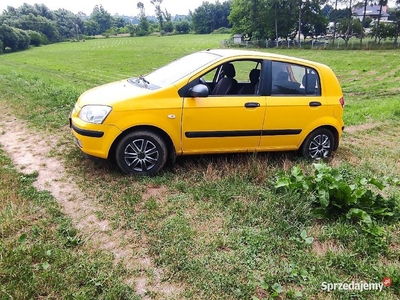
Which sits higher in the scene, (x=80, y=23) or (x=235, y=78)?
(x=80, y=23)

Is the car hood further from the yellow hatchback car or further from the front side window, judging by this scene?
the front side window

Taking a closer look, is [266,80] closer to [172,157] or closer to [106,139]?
[172,157]

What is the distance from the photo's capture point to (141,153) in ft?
15.2

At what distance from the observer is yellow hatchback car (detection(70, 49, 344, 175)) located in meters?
4.49

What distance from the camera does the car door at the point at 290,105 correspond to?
5082 mm

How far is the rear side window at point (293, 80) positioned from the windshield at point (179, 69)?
0.95 metres

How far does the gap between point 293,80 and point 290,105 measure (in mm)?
428

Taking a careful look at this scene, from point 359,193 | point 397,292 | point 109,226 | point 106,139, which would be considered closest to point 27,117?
point 106,139

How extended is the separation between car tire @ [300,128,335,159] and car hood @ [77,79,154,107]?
268 cm

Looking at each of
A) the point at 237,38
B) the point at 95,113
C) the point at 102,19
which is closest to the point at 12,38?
the point at 237,38

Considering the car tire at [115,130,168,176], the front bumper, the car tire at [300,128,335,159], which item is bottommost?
the car tire at [300,128,335,159]

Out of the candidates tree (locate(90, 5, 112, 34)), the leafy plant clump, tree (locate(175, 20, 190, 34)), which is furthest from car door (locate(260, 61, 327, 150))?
tree (locate(90, 5, 112, 34))

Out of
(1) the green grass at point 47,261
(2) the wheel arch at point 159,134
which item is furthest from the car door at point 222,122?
(1) the green grass at point 47,261

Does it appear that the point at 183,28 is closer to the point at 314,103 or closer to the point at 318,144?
the point at 318,144
